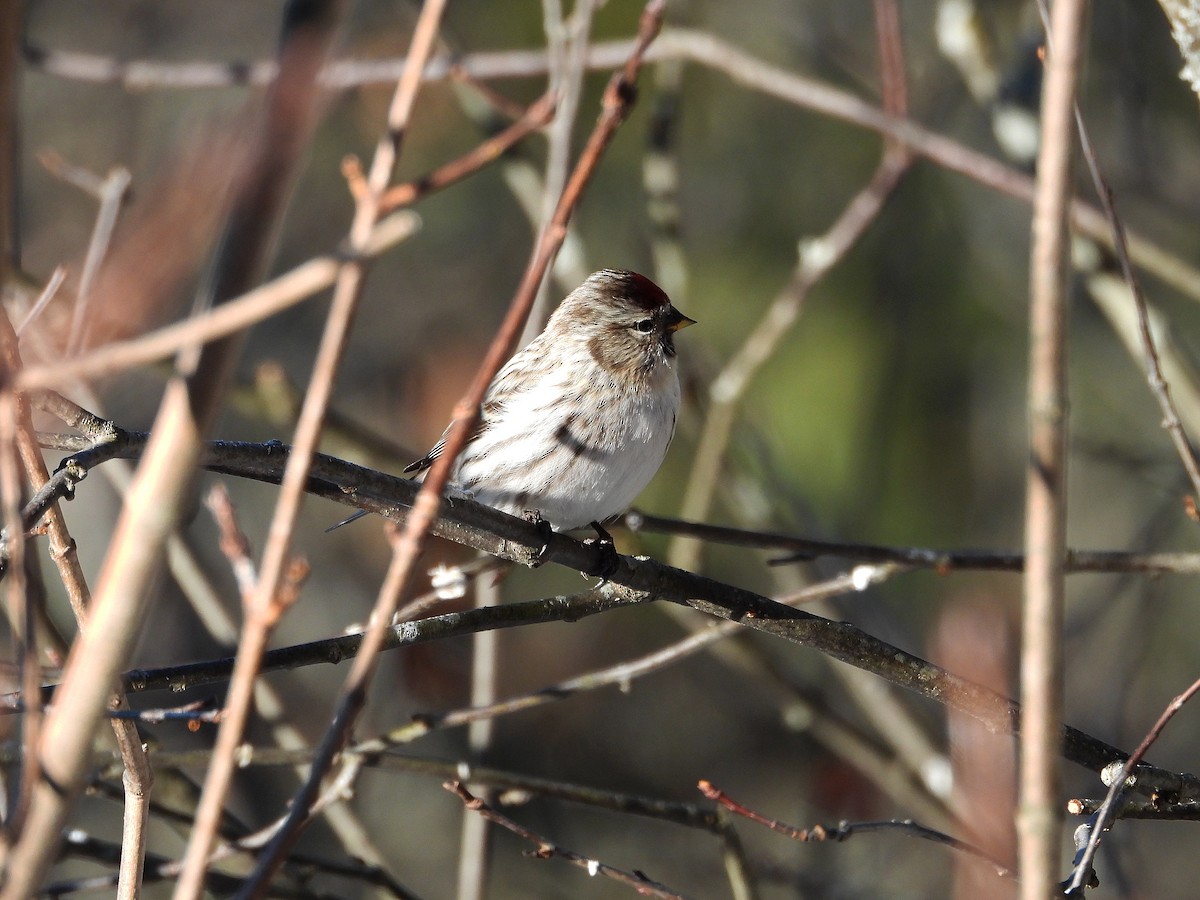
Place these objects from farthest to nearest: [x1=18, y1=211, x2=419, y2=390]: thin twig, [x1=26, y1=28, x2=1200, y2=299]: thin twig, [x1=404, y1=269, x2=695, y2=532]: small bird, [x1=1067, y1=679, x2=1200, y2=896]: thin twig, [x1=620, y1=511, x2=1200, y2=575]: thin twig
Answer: [x1=404, y1=269, x2=695, y2=532]: small bird < [x1=26, y1=28, x2=1200, y2=299]: thin twig < [x1=620, y1=511, x2=1200, y2=575]: thin twig < [x1=1067, y1=679, x2=1200, y2=896]: thin twig < [x1=18, y1=211, x2=419, y2=390]: thin twig

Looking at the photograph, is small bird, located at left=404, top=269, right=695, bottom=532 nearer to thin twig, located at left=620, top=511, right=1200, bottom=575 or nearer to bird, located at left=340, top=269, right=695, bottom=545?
bird, located at left=340, top=269, right=695, bottom=545

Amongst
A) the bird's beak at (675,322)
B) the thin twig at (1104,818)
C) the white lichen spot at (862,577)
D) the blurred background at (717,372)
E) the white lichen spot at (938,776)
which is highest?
the blurred background at (717,372)

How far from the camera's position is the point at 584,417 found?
3566 mm

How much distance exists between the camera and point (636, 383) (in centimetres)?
364

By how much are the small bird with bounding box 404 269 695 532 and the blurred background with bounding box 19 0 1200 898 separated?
1.40 meters

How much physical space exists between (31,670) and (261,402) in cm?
292

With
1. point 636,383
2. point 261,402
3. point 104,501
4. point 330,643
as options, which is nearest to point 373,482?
point 330,643

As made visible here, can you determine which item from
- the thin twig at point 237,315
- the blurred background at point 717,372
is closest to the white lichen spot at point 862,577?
the thin twig at point 237,315

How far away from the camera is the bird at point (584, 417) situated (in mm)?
3486

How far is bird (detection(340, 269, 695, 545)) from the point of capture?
3.49 meters

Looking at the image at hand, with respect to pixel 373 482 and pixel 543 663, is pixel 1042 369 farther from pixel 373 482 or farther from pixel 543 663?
pixel 543 663

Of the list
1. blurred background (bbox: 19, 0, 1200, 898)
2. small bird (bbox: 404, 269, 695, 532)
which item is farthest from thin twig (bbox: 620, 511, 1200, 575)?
blurred background (bbox: 19, 0, 1200, 898)

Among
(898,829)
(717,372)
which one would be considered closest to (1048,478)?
(898,829)

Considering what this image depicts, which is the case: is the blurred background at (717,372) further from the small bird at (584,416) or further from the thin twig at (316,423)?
the thin twig at (316,423)
